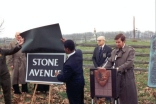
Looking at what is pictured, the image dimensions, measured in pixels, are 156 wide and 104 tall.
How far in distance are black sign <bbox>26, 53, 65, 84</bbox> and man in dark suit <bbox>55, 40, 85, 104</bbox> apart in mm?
896

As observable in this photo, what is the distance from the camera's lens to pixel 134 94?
6086mm

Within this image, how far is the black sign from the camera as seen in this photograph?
664 centimetres

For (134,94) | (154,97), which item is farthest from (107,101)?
(134,94)

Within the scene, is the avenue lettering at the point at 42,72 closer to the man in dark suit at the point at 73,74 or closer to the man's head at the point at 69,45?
the man in dark suit at the point at 73,74

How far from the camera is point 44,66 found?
6770 millimetres

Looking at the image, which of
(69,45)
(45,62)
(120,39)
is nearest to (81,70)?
(69,45)

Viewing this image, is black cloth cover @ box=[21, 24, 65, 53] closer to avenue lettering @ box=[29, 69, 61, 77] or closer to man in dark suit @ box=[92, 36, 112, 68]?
avenue lettering @ box=[29, 69, 61, 77]

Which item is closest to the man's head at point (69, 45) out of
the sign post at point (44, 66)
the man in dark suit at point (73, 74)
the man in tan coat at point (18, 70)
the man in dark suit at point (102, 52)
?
the man in dark suit at point (73, 74)

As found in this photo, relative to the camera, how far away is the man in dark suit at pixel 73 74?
5527 mm

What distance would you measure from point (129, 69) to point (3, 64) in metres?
2.90

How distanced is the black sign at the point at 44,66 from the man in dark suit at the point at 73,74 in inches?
35.3

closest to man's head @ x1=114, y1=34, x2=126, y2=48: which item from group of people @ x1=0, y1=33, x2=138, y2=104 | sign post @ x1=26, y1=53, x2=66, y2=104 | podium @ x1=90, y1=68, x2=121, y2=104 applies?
group of people @ x1=0, y1=33, x2=138, y2=104

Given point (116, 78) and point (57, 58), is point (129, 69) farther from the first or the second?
point (57, 58)

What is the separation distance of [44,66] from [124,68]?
190cm
